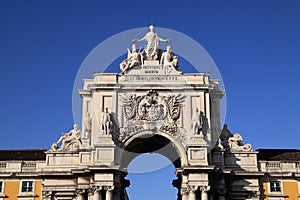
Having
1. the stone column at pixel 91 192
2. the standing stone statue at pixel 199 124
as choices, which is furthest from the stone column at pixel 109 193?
the standing stone statue at pixel 199 124

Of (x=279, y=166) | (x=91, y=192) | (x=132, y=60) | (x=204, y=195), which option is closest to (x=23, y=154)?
(x=91, y=192)

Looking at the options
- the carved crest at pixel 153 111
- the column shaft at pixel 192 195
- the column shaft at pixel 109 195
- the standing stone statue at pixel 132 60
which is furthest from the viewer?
the standing stone statue at pixel 132 60

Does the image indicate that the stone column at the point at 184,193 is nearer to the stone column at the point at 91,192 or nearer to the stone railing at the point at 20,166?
the stone column at the point at 91,192

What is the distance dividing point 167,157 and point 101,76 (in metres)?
8.62

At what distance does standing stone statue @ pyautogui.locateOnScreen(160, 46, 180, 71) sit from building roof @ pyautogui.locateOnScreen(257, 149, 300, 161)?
34.9 feet

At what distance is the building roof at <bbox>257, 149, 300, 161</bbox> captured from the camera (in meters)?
45.2

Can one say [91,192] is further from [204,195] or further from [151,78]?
[151,78]

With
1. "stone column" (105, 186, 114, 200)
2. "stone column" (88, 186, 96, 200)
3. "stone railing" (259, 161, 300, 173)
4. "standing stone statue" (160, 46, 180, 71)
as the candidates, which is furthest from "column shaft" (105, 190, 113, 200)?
"stone railing" (259, 161, 300, 173)

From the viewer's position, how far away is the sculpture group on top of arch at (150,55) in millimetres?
43750

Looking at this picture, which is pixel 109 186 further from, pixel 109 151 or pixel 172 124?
pixel 172 124

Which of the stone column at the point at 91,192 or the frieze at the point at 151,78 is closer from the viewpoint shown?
Result: the stone column at the point at 91,192

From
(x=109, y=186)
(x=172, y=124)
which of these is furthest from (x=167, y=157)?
(x=109, y=186)

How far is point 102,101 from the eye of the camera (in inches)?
1679

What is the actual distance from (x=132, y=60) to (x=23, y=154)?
1273cm
